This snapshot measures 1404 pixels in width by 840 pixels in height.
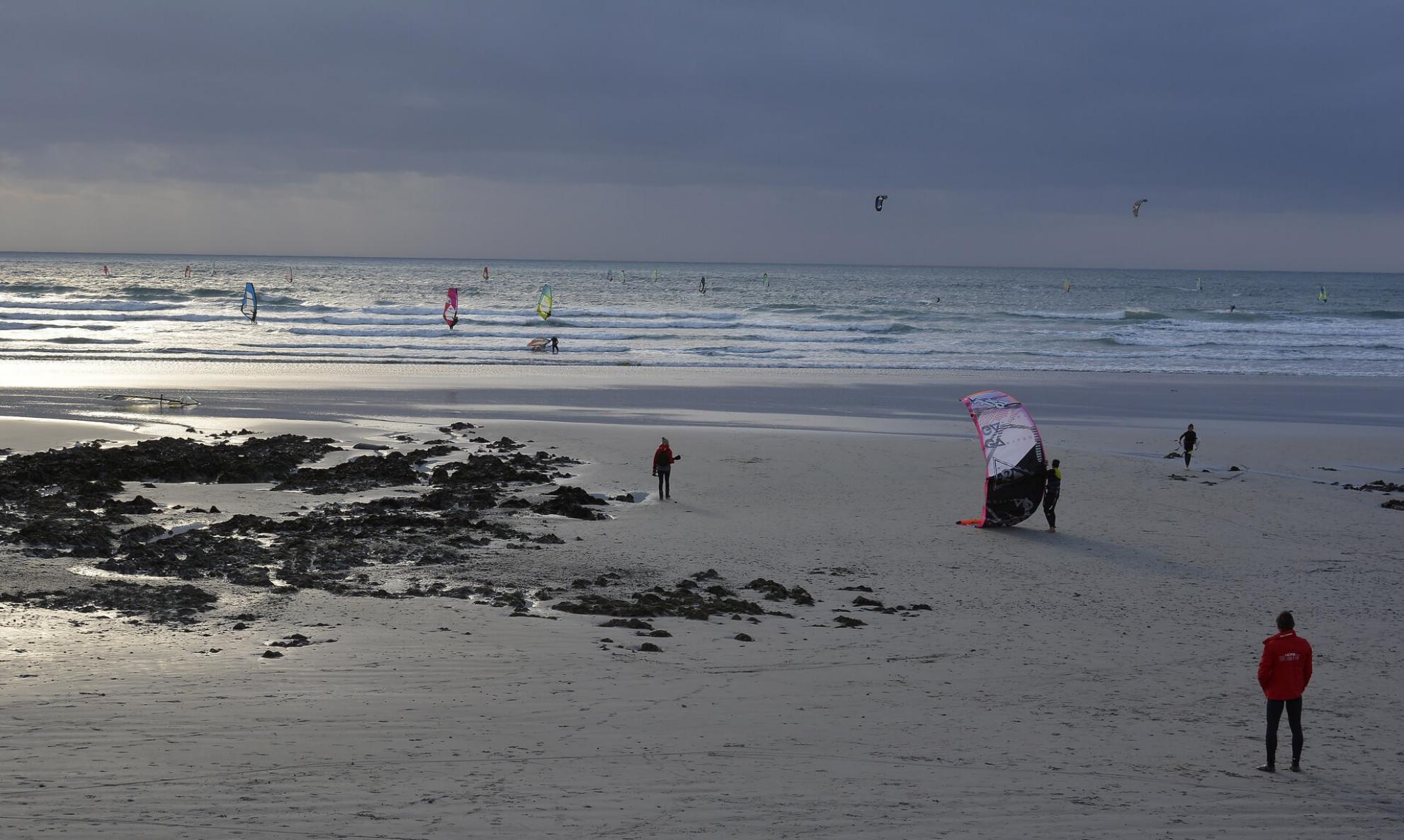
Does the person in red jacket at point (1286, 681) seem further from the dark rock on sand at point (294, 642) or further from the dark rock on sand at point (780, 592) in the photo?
the dark rock on sand at point (294, 642)

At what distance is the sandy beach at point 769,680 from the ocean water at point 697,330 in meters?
22.7

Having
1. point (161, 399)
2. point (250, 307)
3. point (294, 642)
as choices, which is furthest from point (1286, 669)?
point (250, 307)

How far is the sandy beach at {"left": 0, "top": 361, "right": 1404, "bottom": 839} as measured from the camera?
600 cm

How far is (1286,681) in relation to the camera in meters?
6.95

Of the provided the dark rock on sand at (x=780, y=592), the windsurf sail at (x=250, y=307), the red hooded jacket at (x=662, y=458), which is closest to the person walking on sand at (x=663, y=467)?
the red hooded jacket at (x=662, y=458)

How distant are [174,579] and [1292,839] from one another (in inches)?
362

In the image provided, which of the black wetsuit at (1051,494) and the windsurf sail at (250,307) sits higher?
the windsurf sail at (250,307)

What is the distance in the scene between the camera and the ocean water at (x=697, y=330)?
39.2 metres

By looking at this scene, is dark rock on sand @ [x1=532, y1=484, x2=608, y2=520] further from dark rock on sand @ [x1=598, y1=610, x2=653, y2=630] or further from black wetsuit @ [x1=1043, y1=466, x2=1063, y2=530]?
black wetsuit @ [x1=1043, y1=466, x2=1063, y2=530]

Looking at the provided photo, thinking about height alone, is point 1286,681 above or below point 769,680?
above

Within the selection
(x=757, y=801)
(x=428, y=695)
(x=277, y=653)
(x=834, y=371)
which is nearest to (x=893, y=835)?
(x=757, y=801)

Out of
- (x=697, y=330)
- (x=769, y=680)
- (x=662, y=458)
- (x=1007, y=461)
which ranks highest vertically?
(x=697, y=330)

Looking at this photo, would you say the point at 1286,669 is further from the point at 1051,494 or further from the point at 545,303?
A: the point at 545,303

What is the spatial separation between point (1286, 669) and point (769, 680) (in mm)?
3450
